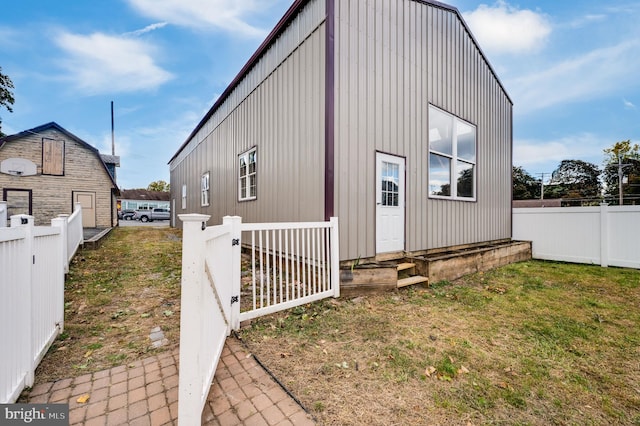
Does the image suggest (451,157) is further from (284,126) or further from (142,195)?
(142,195)

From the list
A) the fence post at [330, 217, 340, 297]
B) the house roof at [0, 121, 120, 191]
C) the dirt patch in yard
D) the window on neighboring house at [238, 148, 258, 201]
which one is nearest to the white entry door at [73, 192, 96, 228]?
the house roof at [0, 121, 120, 191]

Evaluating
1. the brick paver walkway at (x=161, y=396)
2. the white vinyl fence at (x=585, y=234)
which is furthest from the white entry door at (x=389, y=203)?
the white vinyl fence at (x=585, y=234)

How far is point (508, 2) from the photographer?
27.2 ft

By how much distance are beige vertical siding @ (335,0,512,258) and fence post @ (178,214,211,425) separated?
10.2ft

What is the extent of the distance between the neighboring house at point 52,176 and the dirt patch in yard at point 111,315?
481 inches

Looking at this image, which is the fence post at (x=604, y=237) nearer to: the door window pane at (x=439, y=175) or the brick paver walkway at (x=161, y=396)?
the door window pane at (x=439, y=175)

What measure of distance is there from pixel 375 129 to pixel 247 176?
4077 millimetres

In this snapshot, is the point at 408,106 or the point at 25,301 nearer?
the point at 25,301

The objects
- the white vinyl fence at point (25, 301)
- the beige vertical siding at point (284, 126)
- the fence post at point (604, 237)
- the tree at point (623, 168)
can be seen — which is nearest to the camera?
the white vinyl fence at point (25, 301)

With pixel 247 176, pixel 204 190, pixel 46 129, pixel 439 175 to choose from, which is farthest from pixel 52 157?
pixel 439 175

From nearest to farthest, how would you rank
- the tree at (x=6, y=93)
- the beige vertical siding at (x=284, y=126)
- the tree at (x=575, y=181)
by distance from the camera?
the beige vertical siding at (x=284, y=126) < the tree at (x=6, y=93) < the tree at (x=575, y=181)

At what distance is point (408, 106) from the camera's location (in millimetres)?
5453

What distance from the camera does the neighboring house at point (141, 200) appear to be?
35938 mm

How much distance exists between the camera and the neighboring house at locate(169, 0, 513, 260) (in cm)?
450
